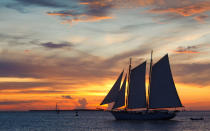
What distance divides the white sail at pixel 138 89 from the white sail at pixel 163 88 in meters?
3.07

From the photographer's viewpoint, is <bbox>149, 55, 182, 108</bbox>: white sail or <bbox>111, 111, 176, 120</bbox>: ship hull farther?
<bbox>111, 111, 176, 120</bbox>: ship hull

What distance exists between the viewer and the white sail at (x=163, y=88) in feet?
308

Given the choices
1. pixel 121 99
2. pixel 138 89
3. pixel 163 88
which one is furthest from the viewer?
pixel 138 89

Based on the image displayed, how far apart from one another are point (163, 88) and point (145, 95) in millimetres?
6183

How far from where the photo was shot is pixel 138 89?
322 ft

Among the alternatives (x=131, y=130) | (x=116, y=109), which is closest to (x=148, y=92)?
(x=116, y=109)

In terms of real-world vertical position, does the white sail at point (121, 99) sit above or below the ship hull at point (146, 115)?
above

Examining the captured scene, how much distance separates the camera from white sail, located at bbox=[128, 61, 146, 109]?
97.8 meters

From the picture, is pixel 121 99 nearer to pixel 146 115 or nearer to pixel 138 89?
pixel 138 89

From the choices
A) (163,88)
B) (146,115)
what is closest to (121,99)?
(146,115)

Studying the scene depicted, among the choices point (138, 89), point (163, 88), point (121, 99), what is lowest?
point (121, 99)

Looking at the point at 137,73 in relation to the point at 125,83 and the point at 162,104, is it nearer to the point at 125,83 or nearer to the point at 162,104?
the point at 125,83

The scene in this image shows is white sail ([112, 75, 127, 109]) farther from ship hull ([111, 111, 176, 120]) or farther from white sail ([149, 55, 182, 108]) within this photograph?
white sail ([149, 55, 182, 108])

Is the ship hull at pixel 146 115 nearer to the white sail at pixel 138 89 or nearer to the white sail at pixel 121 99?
the white sail at pixel 138 89
